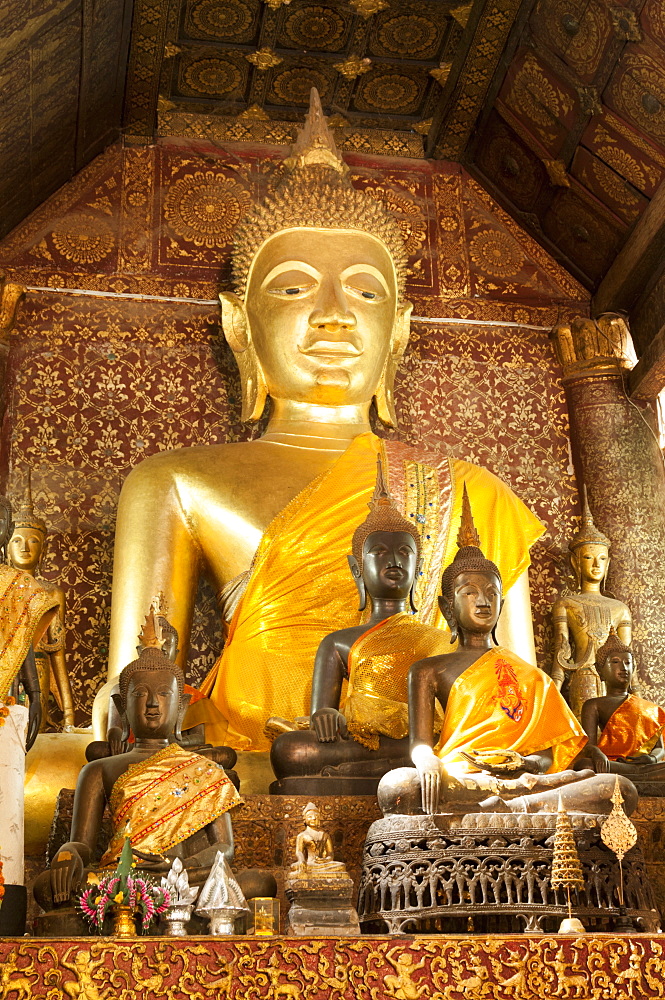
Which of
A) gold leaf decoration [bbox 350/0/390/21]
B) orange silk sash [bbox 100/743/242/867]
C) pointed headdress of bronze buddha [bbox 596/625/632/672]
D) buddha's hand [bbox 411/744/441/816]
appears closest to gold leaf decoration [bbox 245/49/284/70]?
gold leaf decoration [bbox 350/0/390/21]

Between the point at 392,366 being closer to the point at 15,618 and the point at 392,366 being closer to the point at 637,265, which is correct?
the point at 637,265

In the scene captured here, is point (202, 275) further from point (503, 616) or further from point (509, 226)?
point (503, 616)

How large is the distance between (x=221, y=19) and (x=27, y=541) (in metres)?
2.22

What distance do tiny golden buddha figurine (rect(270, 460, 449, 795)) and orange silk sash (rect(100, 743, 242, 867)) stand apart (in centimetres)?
35

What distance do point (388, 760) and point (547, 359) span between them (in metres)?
2.73

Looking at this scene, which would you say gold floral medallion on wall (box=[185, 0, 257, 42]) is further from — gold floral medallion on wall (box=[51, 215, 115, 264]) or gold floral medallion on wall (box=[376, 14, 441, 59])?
gold floral medallion on wall (box=[51, 215, 115, 264])

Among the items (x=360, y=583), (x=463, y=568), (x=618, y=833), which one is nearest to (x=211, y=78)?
(x=360, y=583)

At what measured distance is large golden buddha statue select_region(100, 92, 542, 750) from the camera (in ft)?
15.3

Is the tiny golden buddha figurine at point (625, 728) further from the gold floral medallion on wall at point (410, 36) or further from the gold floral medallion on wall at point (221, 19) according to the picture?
the gold floral medallion on wall at point (221, 19)

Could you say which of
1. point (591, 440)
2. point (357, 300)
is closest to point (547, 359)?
point (591, 440)

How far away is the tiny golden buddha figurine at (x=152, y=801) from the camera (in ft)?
10.6

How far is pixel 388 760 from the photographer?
12.3 feet

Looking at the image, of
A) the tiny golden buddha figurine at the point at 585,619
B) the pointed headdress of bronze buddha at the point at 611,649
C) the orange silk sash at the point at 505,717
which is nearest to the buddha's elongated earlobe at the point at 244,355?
the tiny golden buddha figurine at the point at 585,619

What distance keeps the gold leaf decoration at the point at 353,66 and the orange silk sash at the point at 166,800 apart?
333 cm
